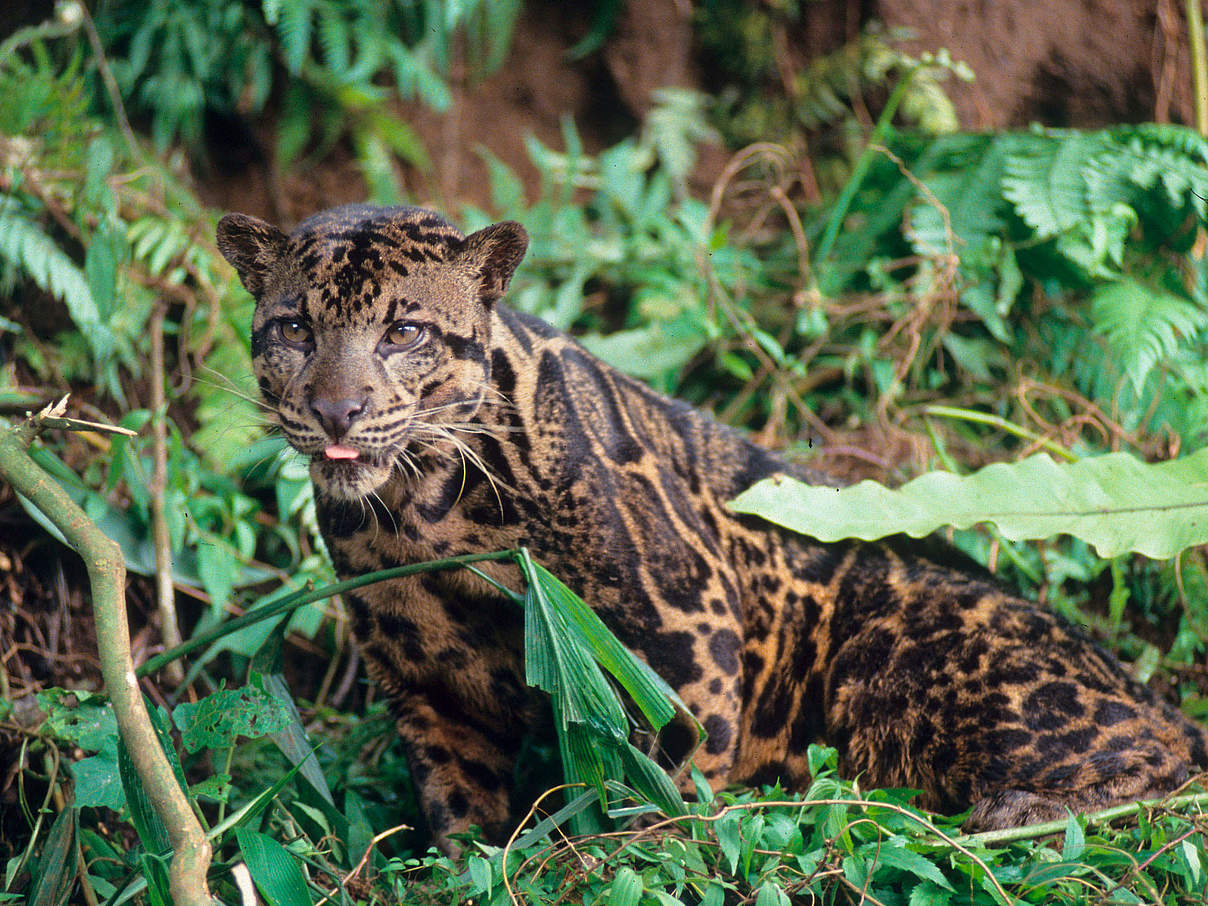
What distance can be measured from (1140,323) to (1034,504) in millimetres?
2015

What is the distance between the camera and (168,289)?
6465mm

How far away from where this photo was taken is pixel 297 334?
13.2 feet

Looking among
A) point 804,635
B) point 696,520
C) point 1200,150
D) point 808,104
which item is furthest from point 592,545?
point 808,104

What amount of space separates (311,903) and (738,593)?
6.93 feet

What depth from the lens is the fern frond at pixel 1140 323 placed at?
5.59 metres

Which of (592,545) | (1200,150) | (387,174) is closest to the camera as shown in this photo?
(592,545)

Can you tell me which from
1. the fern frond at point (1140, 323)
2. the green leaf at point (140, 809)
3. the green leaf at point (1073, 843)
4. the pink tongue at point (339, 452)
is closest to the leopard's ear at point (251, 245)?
the pink tongue at point (339, 452)

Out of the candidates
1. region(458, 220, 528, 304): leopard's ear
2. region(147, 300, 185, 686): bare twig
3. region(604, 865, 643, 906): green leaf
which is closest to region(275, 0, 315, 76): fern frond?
region(147, 300, 185, 686): bare twig

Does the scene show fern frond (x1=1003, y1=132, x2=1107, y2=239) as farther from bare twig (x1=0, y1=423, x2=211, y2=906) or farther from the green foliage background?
bare twig (x1=0, y1=423, x2=211, y2=906)

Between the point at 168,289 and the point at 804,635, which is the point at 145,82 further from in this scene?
the point at 804,635

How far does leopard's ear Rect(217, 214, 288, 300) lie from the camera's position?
418 cm

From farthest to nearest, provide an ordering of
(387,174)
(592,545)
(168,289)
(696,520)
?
(387,174), (168,289), (696,520), (592,545)

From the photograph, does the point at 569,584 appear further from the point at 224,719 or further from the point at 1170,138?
the point at 1170,138

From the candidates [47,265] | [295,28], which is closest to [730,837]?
[47,265]
